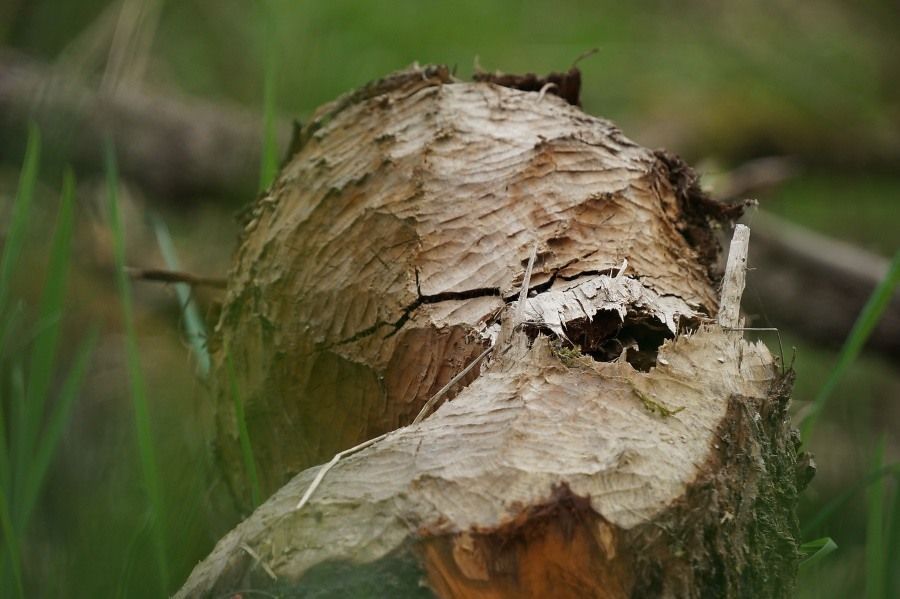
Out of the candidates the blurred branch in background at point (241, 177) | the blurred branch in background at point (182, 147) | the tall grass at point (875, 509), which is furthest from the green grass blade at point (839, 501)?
the blurred branch in background at point (182, 147)

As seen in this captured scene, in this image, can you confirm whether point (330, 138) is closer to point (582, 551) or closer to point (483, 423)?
point (483, 423)

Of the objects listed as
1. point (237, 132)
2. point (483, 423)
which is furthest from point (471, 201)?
point (237, 132)

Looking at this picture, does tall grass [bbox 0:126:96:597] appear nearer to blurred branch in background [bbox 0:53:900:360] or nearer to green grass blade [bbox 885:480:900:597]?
green grass blade [bbox 885:480:900:597]

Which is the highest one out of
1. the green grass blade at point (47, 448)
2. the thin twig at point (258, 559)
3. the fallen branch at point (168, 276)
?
A: the fallen branch at point (168, 276)

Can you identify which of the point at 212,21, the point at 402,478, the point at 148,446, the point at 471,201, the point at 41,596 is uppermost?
the point at 212,21

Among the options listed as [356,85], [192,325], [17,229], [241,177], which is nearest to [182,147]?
[241,177]

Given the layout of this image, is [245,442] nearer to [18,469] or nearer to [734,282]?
[18,469]

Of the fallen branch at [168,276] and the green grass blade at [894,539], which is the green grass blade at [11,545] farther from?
the green grass blade at [894,539]

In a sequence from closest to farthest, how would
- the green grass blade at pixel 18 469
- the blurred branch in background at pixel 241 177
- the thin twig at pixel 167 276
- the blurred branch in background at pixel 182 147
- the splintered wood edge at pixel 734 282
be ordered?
1. the splintered wood edge at pixel 734 282
2. the green grass blade at pixel 18 469
3. the thin twig at pixel 167 276
4. the blurred branch in background at pixel 241 177
5. the blurred branch in background at pixel 182 147
